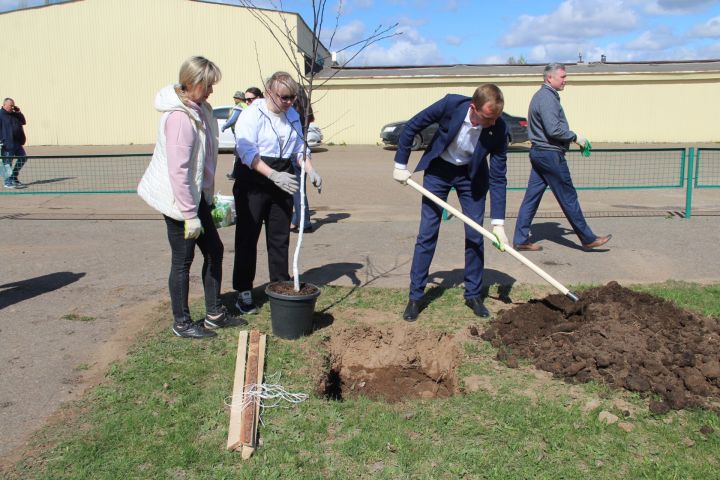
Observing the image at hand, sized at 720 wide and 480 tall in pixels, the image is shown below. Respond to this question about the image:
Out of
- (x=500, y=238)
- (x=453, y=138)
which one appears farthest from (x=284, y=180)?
(x=500, y=238)

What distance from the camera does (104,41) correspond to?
27953mm

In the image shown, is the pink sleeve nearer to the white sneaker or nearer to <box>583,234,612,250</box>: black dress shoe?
the white sneaker

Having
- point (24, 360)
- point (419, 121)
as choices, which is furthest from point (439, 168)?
point (24, 360)

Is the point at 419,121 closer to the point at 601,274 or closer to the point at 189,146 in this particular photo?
the point at 189,146

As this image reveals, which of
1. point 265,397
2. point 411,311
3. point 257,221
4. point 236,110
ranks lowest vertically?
point 265,397

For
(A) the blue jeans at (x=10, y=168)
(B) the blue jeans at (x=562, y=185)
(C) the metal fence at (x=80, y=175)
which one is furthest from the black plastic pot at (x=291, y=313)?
(A) the blue jeans at (x=10, y=168)

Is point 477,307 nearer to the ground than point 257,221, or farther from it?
nearer to the ground

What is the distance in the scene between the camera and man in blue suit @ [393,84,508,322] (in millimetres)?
5332

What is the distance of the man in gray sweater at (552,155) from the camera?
8016mm

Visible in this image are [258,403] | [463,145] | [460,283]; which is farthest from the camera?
[460,283]

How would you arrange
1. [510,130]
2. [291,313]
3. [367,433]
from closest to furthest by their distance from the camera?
[367,433] < [291,313] < [510,130]

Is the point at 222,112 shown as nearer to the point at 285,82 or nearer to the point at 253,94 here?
the point at 253,94

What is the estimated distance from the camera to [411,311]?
18.8 feet

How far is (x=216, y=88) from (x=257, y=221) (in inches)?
895
